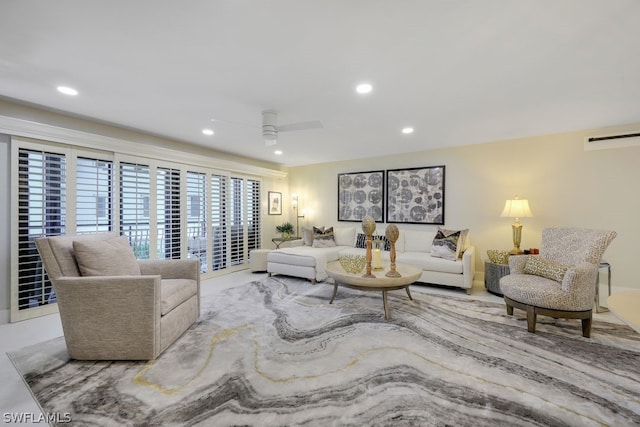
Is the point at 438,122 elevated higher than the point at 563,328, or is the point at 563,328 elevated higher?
the point at 438,122

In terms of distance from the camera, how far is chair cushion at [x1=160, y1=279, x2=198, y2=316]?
2.32 m

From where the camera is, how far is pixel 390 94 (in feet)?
8.72

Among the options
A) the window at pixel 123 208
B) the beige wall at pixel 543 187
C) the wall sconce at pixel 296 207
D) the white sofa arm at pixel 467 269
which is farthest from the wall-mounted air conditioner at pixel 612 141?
the window at pixel 123 208

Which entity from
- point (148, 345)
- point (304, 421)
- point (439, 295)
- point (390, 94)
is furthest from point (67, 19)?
point (439, 295)

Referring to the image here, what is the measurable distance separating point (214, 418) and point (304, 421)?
1.70 ft

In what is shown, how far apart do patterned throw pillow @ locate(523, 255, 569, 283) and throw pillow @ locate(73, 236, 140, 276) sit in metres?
4.12

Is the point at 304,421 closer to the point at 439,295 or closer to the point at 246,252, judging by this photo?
the point at 439,295

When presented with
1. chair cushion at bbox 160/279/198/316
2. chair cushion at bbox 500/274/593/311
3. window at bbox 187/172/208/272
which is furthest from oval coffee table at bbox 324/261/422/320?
window at bbox 187/172/208/272

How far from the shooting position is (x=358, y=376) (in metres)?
1.91

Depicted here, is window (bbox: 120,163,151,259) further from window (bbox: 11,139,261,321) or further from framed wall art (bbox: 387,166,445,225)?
framed wall art (bbox: 387,166,445,225)

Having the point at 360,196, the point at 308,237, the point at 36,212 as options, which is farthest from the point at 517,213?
the point at 36,212

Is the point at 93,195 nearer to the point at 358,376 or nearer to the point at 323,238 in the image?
the point at 323,238

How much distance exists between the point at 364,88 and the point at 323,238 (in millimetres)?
3301

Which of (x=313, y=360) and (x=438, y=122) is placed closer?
(x=313, y=360)
